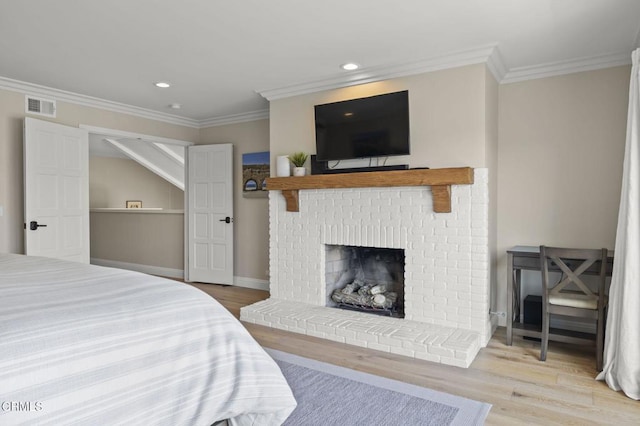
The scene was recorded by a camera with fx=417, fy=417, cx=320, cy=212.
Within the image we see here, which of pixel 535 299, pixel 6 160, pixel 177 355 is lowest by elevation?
pixel 535 299

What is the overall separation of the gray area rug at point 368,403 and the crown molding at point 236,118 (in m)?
3.41

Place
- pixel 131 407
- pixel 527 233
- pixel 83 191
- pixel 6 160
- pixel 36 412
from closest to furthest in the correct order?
pixel 36 412 → pixel 131 407 → pixel 527 233 → pixel 6 160 → pixel 83 191

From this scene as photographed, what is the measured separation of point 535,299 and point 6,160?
Result: 5.02m

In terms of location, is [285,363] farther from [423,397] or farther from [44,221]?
[44,221]

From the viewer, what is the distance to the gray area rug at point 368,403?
2.16 meters


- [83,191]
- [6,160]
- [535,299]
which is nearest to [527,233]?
[535,299]

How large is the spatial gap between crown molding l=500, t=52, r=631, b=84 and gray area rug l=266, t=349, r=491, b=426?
2.77m

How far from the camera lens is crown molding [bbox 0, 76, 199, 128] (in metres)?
4.04

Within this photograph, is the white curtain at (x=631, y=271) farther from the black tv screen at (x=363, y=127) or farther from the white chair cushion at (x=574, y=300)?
the black tv screen at (x=363, y=127)

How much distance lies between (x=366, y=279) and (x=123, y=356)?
3170 mm

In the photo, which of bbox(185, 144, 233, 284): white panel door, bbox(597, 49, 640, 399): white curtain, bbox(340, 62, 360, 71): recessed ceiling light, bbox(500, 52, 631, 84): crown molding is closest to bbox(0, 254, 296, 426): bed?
bbox(597, 49, 640, 399): white curtain

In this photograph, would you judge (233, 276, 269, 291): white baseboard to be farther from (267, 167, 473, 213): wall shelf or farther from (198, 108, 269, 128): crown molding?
(198, 108, 269, 128): crown molding

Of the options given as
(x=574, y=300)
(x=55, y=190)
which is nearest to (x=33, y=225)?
(x=55, y=190)

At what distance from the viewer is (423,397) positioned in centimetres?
242
